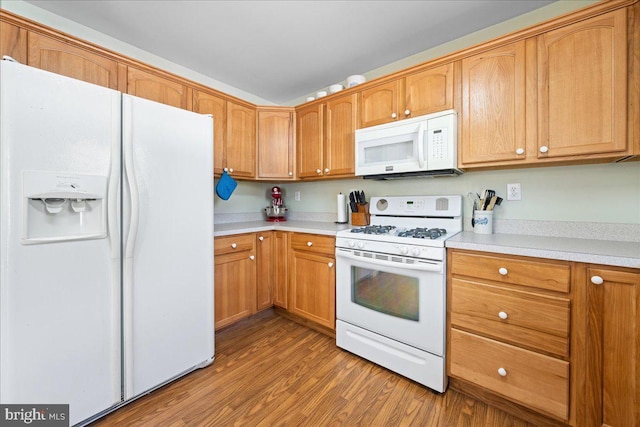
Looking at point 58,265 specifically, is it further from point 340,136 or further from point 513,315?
point 513,315

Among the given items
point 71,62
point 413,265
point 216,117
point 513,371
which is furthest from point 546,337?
point 71,62

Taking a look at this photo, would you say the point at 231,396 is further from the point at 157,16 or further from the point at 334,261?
the point at 157,16

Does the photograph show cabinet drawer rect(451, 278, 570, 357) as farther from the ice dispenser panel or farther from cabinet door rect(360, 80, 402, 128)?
the ice dispenser panel

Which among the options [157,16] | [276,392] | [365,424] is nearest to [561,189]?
[365,424]

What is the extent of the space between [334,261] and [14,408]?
1787mm

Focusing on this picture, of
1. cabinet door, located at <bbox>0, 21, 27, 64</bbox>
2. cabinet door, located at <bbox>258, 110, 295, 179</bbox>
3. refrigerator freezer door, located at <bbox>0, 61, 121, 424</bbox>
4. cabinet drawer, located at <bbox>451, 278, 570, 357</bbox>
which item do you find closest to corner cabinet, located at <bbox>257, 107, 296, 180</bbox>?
cabinet door, located at <bbox>258, 110, 295, 179</bbox>

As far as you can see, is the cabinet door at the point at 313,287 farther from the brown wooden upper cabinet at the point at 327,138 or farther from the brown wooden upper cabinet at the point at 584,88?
the brown wooden upper cabinet at the point at 584,88

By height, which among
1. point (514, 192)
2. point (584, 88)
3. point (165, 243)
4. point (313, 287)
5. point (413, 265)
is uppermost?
point (584, 88)

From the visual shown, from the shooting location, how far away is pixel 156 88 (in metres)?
1.95

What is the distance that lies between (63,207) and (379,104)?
83.5 inches

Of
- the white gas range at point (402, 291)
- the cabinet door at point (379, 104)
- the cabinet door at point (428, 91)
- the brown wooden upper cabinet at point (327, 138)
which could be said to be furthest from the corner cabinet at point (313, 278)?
the cabinet door at point (428, 91)

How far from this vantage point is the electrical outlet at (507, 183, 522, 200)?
1.79m

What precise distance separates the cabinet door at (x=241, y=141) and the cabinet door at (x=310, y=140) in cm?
48

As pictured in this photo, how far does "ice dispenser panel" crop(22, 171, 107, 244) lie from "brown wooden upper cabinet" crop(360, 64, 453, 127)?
6.22 feet
